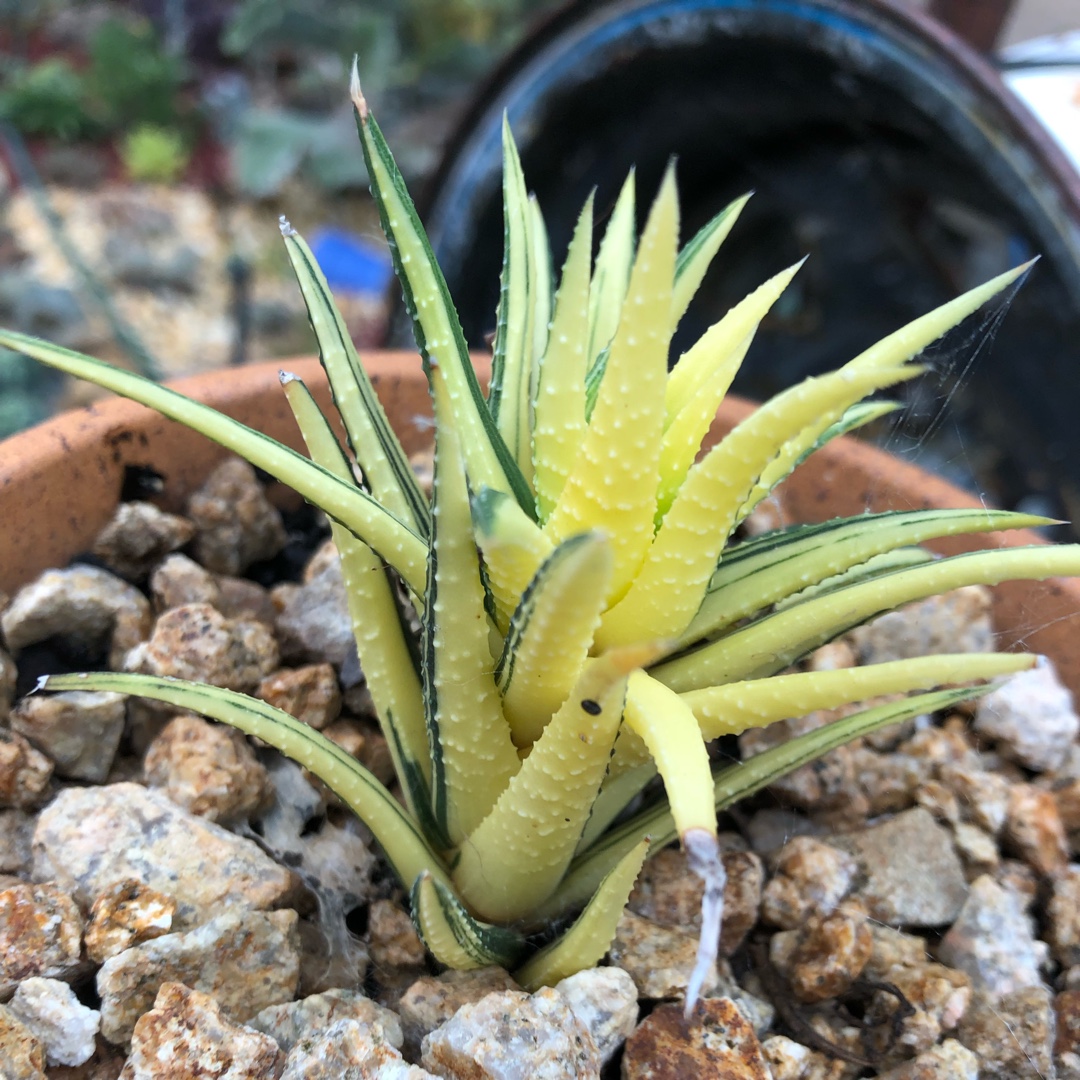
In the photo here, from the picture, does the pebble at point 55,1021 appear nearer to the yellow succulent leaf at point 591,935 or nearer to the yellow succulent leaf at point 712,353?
the yellow succulent leaf at point 591,935

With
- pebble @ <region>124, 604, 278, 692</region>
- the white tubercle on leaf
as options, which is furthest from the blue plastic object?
the white tubercle on leaf

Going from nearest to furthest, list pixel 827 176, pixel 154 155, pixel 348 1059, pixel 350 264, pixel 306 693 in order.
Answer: pixel 348 1059
pixel 306 693
pixel 827 176
pixel 350 264
pixel 154 155

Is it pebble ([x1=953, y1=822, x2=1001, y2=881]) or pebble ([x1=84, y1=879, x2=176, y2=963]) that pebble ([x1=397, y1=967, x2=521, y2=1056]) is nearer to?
pebble ([x1=84, y1=879, x2=176, y2=963])

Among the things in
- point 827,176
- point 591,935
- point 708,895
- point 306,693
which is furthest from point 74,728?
point 827,176

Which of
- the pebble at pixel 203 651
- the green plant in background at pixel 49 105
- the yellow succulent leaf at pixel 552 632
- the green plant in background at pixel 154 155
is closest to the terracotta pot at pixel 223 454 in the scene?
the pebble at pixel 203 651

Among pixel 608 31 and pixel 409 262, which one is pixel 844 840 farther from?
pixel 608 31

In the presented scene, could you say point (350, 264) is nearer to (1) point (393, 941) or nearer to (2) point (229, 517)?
(2) point (229, 517)
